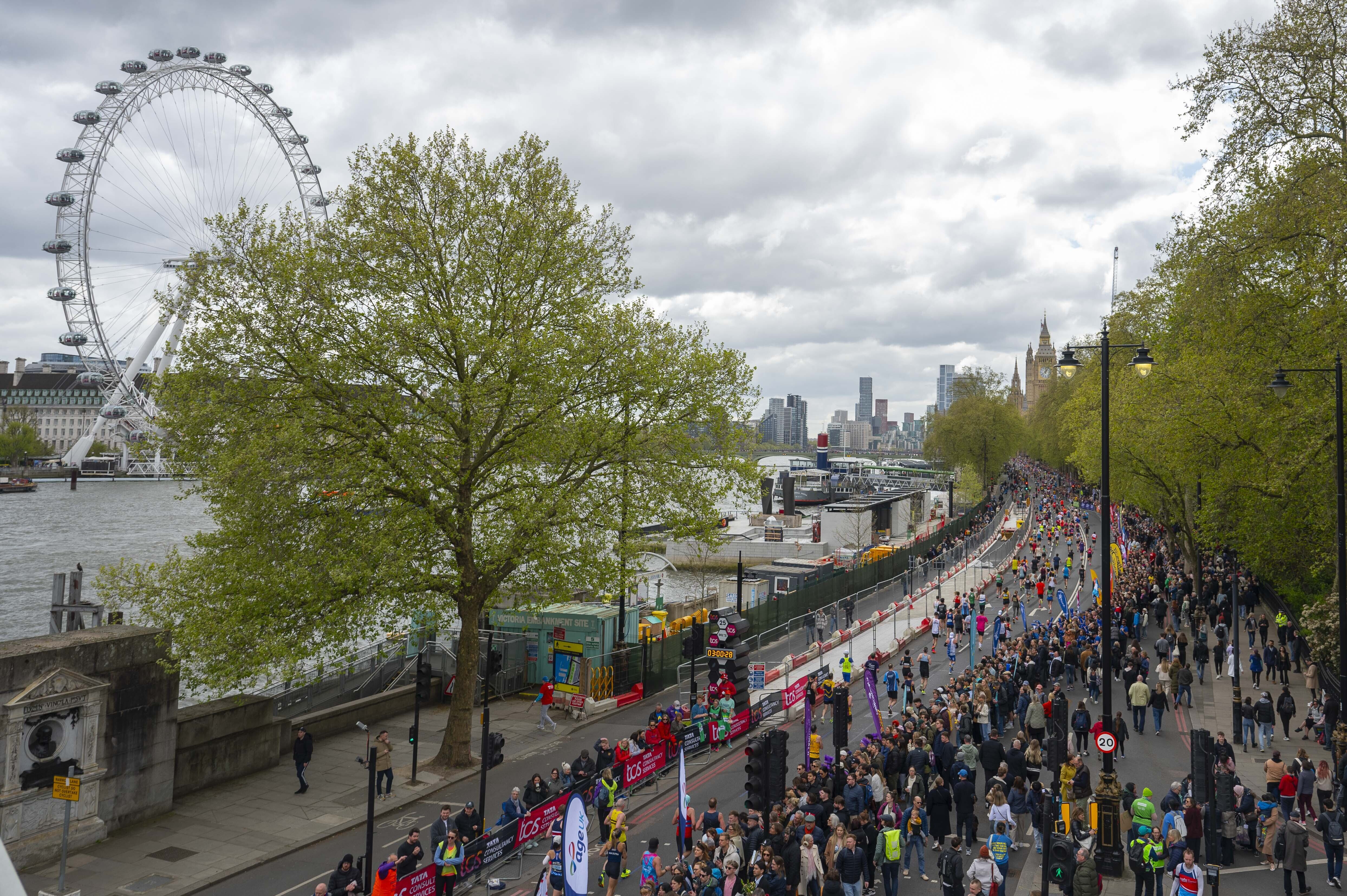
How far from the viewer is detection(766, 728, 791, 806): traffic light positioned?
15.2 m

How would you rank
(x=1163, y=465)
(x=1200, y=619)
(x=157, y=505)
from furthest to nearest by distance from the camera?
1. (x=157, y=505)
2. (x=1163, y=465)
3. (x=1200, y=619)

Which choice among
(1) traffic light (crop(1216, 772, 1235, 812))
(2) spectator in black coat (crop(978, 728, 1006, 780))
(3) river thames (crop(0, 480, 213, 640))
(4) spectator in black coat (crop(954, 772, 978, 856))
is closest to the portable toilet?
(3) river thames (crop(0, 480, 213, 640))

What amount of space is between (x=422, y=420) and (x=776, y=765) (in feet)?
34.6

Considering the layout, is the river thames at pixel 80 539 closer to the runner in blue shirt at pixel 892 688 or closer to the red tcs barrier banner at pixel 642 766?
the red tcs barrier banner at pixel 642 766

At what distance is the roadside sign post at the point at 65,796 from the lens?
1367cm

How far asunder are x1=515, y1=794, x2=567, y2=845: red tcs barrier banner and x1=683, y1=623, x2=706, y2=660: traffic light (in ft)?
24.7

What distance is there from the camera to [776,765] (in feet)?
50.2

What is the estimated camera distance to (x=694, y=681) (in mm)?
25125

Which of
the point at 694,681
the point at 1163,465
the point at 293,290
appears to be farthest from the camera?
the point at 1163,465

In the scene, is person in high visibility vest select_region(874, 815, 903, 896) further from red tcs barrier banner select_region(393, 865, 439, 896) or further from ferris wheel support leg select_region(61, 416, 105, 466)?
ferris wheel support leg select_region(61, 416, 105, 466)

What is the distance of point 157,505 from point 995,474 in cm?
10360

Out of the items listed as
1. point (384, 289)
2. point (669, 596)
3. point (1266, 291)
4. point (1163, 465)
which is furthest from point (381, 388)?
point (669, 596)

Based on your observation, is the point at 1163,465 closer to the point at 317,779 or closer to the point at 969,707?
the point at 969,707

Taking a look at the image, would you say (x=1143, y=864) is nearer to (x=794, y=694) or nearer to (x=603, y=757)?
(x=603, y=757)
